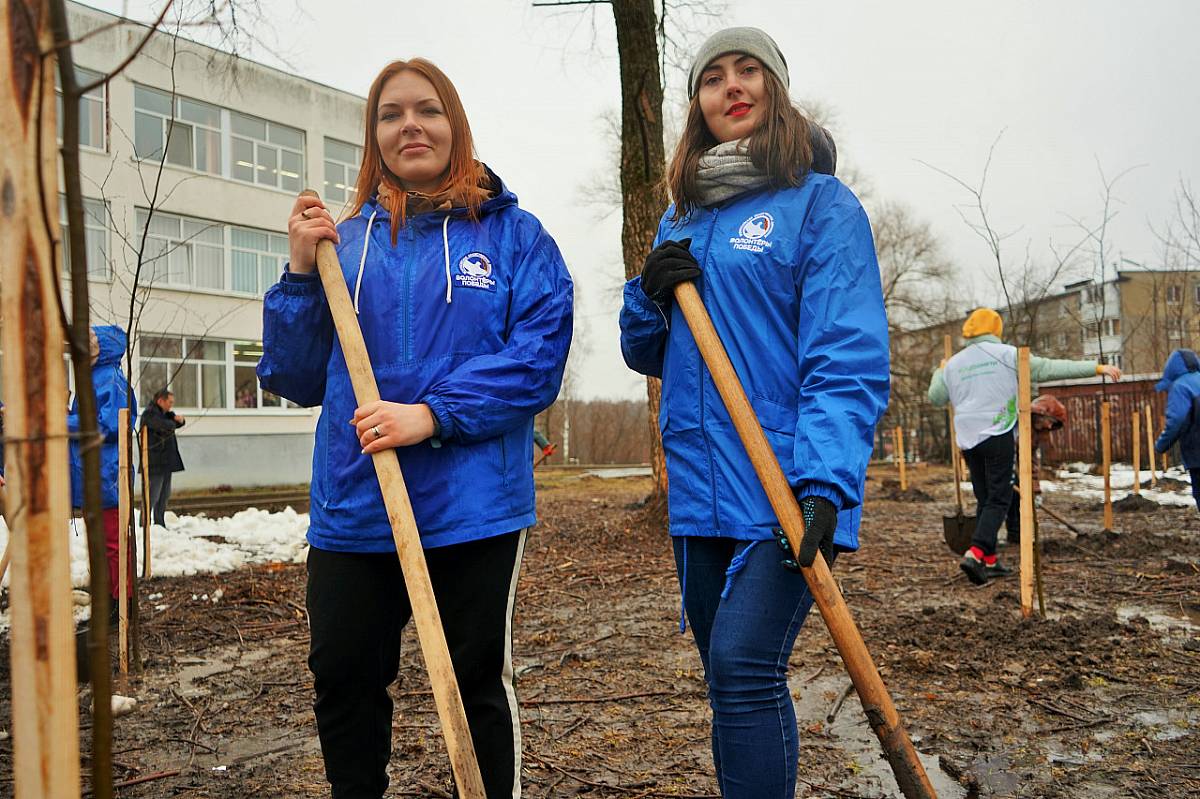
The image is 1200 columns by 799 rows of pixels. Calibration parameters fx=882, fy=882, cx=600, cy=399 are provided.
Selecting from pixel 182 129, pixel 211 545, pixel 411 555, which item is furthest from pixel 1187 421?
pixel 182 129

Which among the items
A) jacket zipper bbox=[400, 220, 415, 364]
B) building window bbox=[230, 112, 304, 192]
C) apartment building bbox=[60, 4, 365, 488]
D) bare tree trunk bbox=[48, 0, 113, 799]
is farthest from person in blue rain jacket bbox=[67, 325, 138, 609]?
building window bbox=[230, 112, 304, 192]

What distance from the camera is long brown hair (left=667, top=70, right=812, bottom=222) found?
2189mm

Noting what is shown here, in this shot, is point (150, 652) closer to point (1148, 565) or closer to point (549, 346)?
point (549, 346)

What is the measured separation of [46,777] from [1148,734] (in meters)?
3.70

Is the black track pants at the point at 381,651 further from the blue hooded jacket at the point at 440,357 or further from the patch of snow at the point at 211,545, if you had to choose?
the patch of snow at the point at 211,545

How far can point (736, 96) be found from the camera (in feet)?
7.56

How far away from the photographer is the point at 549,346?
88.4 inches

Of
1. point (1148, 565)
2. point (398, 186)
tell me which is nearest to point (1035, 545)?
point (1148, 565)

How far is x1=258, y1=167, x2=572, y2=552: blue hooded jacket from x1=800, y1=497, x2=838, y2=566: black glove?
71 cm

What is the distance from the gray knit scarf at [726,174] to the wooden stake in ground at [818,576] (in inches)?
14.2

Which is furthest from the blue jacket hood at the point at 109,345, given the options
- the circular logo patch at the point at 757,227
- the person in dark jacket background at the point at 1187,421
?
the person in dark jacket background at the point at 1187,421

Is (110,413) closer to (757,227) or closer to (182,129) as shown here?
(757,227)

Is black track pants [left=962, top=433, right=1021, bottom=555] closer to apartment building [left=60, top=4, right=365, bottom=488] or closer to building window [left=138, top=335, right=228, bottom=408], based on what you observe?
apartment building [left=60, top=4, right=365, bottom=488]

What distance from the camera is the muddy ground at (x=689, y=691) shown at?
3031 millimetres
